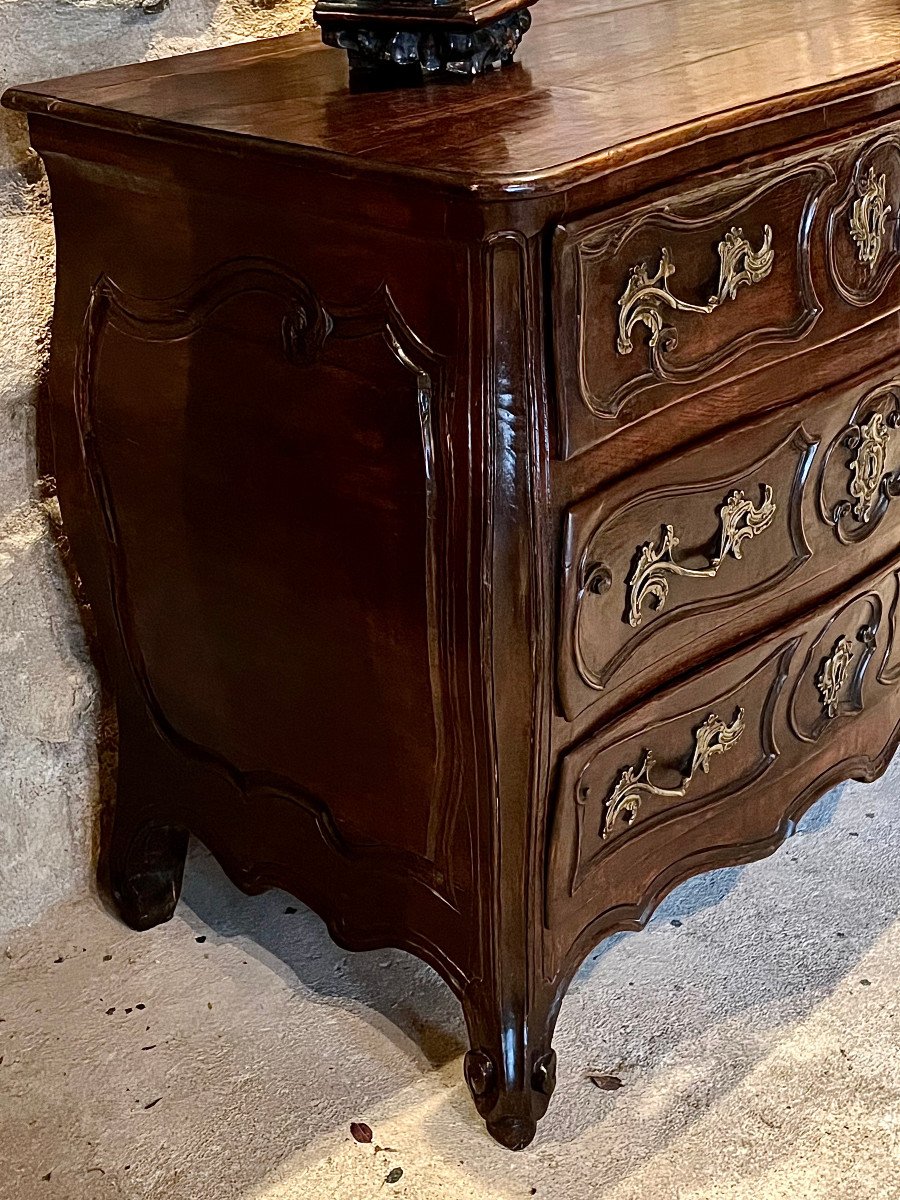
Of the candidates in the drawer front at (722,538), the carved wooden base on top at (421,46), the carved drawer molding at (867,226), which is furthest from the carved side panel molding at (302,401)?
the carved drawer molding at (867,226)

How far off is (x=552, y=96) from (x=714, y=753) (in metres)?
0.64

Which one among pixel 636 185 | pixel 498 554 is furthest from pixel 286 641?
pixel 636 185

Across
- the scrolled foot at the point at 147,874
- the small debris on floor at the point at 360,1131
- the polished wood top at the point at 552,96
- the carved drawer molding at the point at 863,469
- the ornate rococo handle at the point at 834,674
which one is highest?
Result: the polished wood top at the point at 552,96

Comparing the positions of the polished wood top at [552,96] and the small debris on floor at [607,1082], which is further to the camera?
the small debris on floor at [607,1082]

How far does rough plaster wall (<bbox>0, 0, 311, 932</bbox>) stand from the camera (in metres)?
1.51

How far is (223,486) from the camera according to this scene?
1354 mm

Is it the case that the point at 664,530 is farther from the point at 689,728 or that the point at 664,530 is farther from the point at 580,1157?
the point at 580,1157

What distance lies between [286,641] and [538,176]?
540 millimetres

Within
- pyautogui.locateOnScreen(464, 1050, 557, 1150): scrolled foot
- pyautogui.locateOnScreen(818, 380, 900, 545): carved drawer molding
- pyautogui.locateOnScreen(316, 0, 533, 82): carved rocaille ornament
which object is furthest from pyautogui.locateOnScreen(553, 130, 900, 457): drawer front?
pyautogui.locateOnScreen(464, 1050, 557, 1150): scrolled foot

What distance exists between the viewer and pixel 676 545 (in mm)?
1285

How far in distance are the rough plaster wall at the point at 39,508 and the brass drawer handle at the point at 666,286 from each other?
730mm

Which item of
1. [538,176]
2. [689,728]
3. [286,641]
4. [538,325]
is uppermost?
[538,176]

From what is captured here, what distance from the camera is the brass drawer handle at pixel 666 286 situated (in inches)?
44.8

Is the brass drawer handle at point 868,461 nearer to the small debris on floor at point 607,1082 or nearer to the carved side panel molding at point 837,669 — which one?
the carved side panel molding at point 837,669
